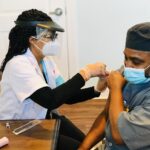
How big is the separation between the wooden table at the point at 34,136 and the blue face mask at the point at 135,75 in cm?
43

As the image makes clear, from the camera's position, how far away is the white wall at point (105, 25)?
354 cm

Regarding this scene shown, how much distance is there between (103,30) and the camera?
3641 mm

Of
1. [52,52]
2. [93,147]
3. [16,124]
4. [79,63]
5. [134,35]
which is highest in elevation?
[134,35]

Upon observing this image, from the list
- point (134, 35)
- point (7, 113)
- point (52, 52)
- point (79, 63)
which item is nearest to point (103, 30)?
point (79, 63)

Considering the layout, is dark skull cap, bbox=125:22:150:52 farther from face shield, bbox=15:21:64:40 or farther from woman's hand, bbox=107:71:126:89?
face shield, bbox=15:21:64:40

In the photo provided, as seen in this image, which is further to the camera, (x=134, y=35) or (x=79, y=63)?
(x=79, y=63)

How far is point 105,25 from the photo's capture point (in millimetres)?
3615

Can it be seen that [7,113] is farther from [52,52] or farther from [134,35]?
[134,35]

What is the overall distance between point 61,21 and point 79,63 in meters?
0.54

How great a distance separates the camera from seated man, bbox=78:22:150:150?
122cm

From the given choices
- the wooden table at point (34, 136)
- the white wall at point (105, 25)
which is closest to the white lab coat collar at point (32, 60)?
the wooden table at point (34, 136)

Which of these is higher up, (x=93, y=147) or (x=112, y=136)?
(x=112, y=136)

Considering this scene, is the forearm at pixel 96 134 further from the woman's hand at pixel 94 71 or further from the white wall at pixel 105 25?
the white wall at pixel 105 25

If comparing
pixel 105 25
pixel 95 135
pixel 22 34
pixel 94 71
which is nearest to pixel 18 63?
pixel 22 34
